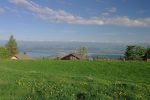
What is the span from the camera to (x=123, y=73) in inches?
2146

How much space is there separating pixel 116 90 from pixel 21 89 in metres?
6.33

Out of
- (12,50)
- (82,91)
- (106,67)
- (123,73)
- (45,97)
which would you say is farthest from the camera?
(12,50)

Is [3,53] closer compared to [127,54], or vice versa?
[3,53]

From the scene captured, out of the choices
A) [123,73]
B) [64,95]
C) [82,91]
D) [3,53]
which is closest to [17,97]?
[64,95]

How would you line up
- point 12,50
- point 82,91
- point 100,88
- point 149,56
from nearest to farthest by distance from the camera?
point 82,91 → point 100,88 → point 149,56 → point 12,50

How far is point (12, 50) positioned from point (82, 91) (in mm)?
144842

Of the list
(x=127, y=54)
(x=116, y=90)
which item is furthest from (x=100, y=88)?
(x=127, y=54)

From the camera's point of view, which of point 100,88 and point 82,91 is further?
point 100,88

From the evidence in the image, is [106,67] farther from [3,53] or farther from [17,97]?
[3,53]

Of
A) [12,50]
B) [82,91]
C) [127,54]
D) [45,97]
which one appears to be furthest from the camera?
[12,50]

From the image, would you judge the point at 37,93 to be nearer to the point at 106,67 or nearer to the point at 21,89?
the point at 21,89

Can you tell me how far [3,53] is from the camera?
133m

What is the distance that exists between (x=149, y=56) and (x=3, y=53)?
65114 millimetres

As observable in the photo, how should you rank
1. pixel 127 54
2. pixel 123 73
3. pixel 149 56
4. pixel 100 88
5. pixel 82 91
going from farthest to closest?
1. pixel 127 54
2. pixel 149 56
3. pixel 123 73
4. pixel 100 88
5. pixel 82 91
